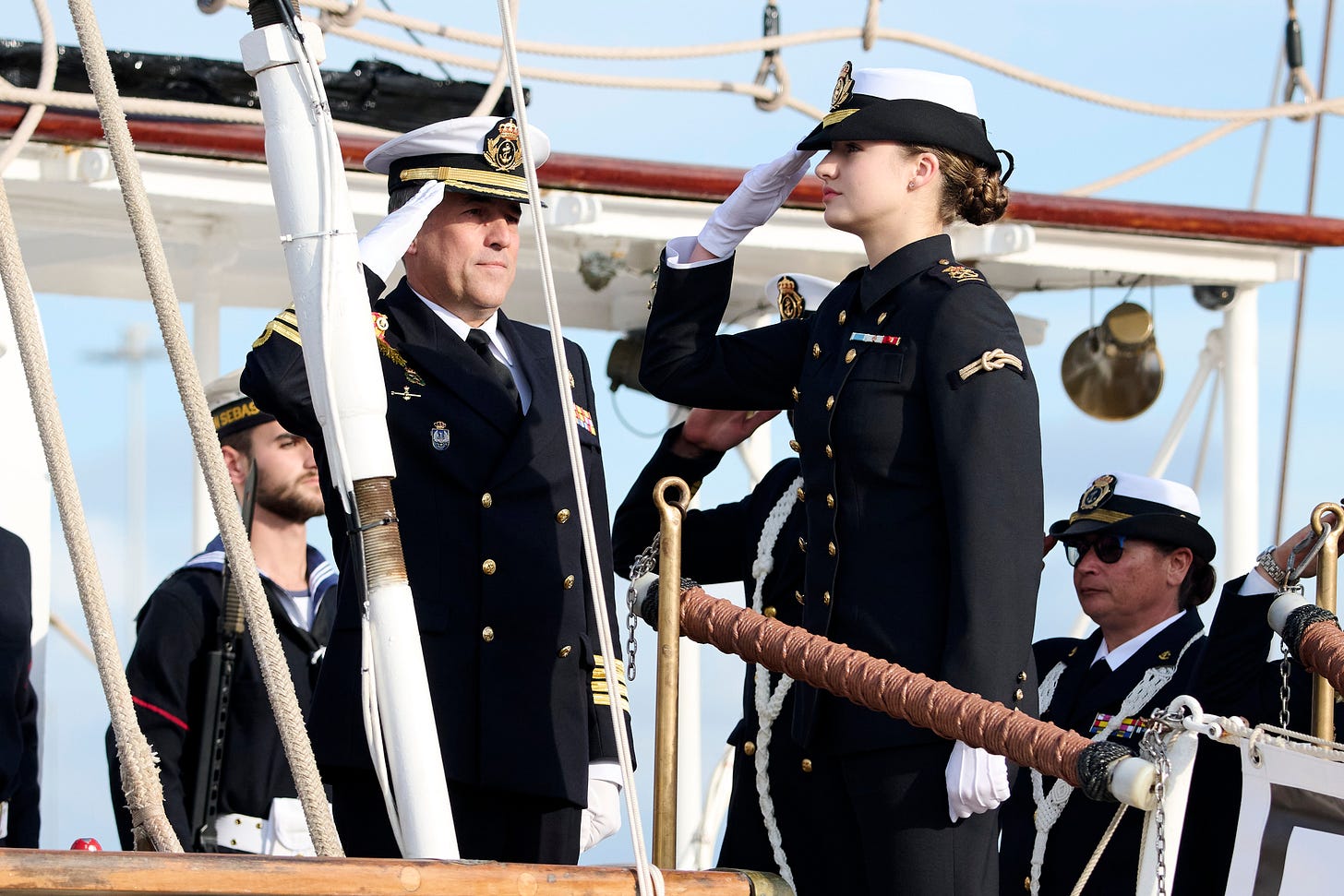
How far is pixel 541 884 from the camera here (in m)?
2.43

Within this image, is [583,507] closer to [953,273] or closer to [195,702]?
[953,273]

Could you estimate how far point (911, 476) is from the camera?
321 centimetres

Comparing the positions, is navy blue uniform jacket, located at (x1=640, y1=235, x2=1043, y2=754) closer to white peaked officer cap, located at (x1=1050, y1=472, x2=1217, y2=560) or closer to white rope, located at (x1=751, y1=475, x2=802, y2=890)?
white rope, located at (x1=751, y1=475, x2=802, y2=890)

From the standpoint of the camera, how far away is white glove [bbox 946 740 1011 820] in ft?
9.81

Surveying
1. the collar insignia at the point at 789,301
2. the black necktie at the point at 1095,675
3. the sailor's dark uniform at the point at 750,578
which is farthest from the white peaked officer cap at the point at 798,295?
the black necktie at the point at 1095,675

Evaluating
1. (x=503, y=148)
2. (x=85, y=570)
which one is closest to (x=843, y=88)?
(x=503, y=148)

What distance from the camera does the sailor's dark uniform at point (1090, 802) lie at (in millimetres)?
4574

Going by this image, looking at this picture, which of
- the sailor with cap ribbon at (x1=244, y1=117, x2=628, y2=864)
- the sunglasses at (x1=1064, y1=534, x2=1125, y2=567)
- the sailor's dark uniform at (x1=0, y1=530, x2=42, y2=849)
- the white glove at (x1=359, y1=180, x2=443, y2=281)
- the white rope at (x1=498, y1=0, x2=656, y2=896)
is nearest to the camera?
the white rope at (x1=498, y1=0, x2=656, y2=896)

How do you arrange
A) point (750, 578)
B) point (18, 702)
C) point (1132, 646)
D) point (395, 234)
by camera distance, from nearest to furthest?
point (395, 234), point (750, 578), point (18, 702), point (1132, 646)

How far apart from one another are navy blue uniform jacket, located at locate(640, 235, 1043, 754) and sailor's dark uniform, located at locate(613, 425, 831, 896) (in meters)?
0.22

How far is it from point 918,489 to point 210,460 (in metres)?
1.09

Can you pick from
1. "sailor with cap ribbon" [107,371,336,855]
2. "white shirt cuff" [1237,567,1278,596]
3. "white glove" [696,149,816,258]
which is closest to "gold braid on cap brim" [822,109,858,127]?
"white glove" [696,149,816,258]

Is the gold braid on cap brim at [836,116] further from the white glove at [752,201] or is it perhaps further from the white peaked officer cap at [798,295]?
the white peaked officer cap at [798,295]

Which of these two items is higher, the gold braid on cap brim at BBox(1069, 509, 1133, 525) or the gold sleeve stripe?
the gold sleeve stripe
